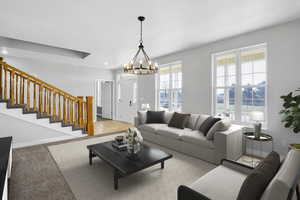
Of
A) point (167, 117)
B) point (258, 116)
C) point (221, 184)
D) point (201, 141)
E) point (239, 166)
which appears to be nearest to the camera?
point (221, 184)

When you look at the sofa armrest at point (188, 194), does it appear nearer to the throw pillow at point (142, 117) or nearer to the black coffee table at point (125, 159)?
the black coffee table at point (125, 159)

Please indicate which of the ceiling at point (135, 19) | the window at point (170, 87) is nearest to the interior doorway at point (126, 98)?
the window at point (170, 87)

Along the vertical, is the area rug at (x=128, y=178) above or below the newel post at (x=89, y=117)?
below

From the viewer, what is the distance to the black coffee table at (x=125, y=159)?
195 cm

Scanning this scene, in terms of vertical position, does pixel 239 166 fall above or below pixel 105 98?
below

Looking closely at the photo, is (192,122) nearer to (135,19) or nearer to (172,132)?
(172,132)

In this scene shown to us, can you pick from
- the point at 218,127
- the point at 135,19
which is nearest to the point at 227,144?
the point at 218,127

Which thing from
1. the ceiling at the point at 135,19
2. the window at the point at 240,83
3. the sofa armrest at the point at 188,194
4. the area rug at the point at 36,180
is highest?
the ceiling at the point at 135,19

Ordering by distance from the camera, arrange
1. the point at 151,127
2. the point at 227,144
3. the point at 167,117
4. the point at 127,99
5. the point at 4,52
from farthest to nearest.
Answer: the point at 127,99, the point at 4,52, the point at 167,117, the point at 151,127, the point at 227,144

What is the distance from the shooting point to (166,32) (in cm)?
338

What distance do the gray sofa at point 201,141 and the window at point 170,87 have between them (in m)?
1.42

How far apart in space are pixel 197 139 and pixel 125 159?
1.57 metres

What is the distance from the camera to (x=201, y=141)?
287 cm

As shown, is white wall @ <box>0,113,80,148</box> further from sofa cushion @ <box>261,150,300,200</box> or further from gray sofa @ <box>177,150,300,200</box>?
sofa cushion @ <box>261,150,300,200</box>
